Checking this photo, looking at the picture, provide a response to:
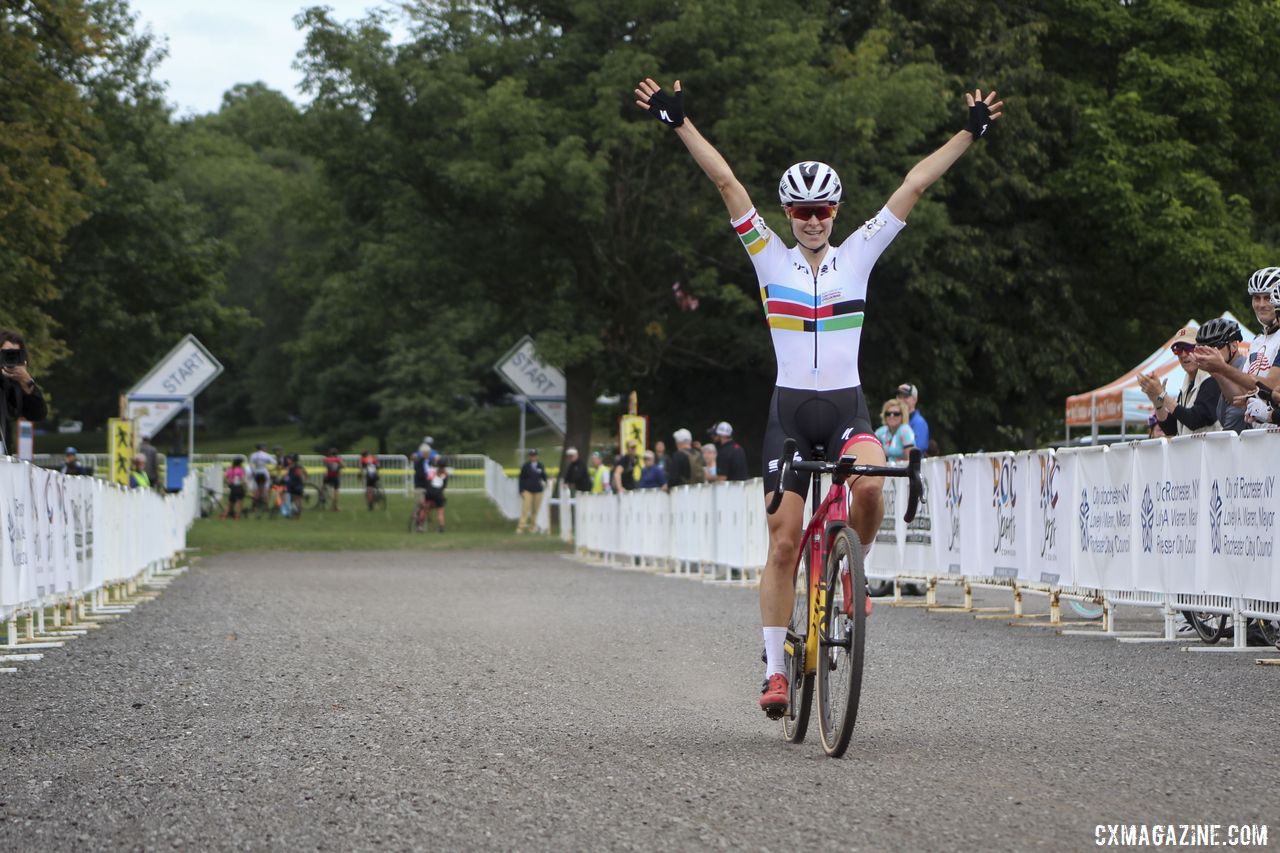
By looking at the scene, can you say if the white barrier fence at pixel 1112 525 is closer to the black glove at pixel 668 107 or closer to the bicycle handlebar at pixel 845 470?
the bicycle handlebar at pixel 845 470

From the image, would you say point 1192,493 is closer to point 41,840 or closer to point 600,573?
point 41,840

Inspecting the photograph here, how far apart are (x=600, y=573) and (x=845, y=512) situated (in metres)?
19.4

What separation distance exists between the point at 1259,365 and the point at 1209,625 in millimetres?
1689

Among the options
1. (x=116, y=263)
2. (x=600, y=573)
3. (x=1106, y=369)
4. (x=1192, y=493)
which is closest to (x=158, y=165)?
(x=116, y=263)

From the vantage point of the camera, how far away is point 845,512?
294 inches

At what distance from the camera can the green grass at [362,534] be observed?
38.2m

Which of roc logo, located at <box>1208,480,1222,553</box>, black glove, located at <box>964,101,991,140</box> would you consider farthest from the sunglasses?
roc logo, located at <box>1208,480,1222,553</box>

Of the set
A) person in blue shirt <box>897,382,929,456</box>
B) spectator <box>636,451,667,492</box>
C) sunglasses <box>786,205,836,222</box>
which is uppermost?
sunglasses <box>786,205,836,222</box>

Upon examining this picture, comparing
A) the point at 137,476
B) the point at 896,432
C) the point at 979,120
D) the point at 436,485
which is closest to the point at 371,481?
the point at 436,485

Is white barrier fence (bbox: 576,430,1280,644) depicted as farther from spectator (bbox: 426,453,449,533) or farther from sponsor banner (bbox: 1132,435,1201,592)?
spectator (bbox: 426,453,449,533)

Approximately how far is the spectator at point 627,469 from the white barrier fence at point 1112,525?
13.7 m

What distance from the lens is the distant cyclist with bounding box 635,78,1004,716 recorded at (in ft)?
25.1

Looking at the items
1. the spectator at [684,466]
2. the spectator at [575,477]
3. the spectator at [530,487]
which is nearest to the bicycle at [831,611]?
the spectator at [684,466]

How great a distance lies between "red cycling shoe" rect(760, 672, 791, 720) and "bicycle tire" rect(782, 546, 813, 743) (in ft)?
0.18
